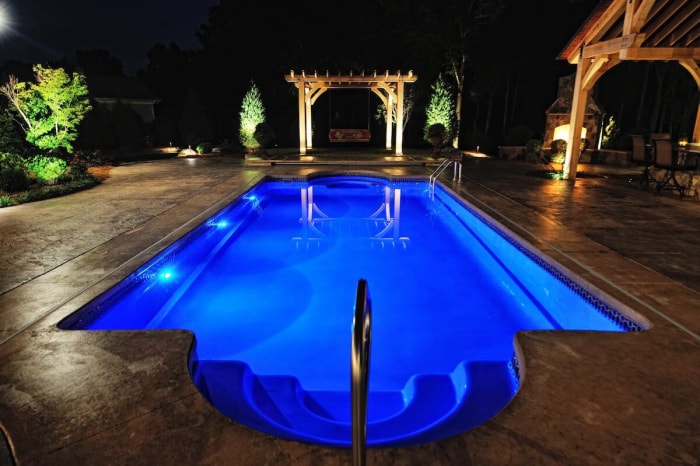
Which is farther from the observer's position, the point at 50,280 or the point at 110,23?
the point at 110,23

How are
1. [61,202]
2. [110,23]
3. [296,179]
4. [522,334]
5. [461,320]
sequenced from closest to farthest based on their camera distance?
[522,334]
[461,320]
[61,202]
[296,179]
[110,23]

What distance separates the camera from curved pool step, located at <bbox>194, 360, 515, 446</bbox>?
9.34ft

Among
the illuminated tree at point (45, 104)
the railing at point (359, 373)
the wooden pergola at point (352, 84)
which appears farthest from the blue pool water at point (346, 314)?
the wooden pergola at point (352, 84)

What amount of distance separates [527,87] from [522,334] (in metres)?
25.9

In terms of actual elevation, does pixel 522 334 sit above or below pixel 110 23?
below

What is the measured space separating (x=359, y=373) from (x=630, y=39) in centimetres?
981

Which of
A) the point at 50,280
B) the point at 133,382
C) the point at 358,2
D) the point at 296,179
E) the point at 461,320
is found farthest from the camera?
the point at 358,2

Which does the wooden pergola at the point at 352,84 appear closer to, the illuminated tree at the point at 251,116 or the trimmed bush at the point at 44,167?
the illuminated tree at the point at 251,116

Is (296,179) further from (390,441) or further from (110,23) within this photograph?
(110,23)

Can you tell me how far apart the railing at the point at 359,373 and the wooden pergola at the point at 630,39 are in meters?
9.22

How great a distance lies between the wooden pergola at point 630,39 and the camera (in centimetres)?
859

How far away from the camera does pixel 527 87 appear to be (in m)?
25.7

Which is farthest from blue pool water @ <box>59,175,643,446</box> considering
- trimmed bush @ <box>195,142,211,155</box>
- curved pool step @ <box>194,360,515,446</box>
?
trimmed bush @ <box>195,142,211,155</box>

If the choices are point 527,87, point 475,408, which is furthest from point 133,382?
point 527,87
